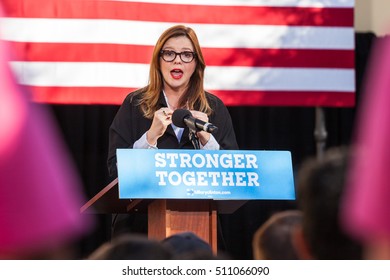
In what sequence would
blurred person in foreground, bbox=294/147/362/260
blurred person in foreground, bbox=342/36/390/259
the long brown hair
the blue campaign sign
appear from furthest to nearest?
the long brown hair → the blue campaign sign → blurred person in foreground, bbox=294/147/362/260 → blurred person in foreground, bbox=342/36/390/259

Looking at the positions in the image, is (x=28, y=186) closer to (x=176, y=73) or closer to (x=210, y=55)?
(x=176, y=73)

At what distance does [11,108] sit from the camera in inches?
43.1

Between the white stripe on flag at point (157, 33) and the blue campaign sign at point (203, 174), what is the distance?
3223 mm

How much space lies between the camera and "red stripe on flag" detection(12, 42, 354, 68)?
6871mm

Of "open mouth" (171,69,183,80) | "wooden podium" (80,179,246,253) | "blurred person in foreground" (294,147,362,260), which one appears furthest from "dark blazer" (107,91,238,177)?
"blurred person in foreground" (294,147,362,260)

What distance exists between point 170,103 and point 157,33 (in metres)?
2.03

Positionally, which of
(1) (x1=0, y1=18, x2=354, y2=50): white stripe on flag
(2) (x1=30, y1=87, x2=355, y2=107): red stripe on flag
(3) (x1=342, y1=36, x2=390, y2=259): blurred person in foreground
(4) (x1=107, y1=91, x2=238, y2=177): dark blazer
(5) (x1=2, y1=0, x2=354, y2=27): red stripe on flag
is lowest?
(3) (x1=342, y1=36, x2=390, y2=259): blurred person in foreground

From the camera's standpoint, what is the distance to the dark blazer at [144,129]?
4809mm

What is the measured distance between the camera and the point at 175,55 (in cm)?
515

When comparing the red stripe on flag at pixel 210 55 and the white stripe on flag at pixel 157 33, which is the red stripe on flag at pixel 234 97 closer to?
the red stripe on flag at pixel 210 55

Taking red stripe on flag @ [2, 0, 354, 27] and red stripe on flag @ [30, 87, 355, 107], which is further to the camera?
red stripe on flag @ [2, 0, 354, 27]

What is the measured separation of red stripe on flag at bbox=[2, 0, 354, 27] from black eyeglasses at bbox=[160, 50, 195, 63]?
6.24ft

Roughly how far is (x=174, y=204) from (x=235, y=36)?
3355 mm

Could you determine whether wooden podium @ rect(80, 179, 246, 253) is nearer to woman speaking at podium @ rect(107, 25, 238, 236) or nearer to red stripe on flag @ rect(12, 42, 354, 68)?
woman speaking at podium @ rect(107, 25, 238, 236)
